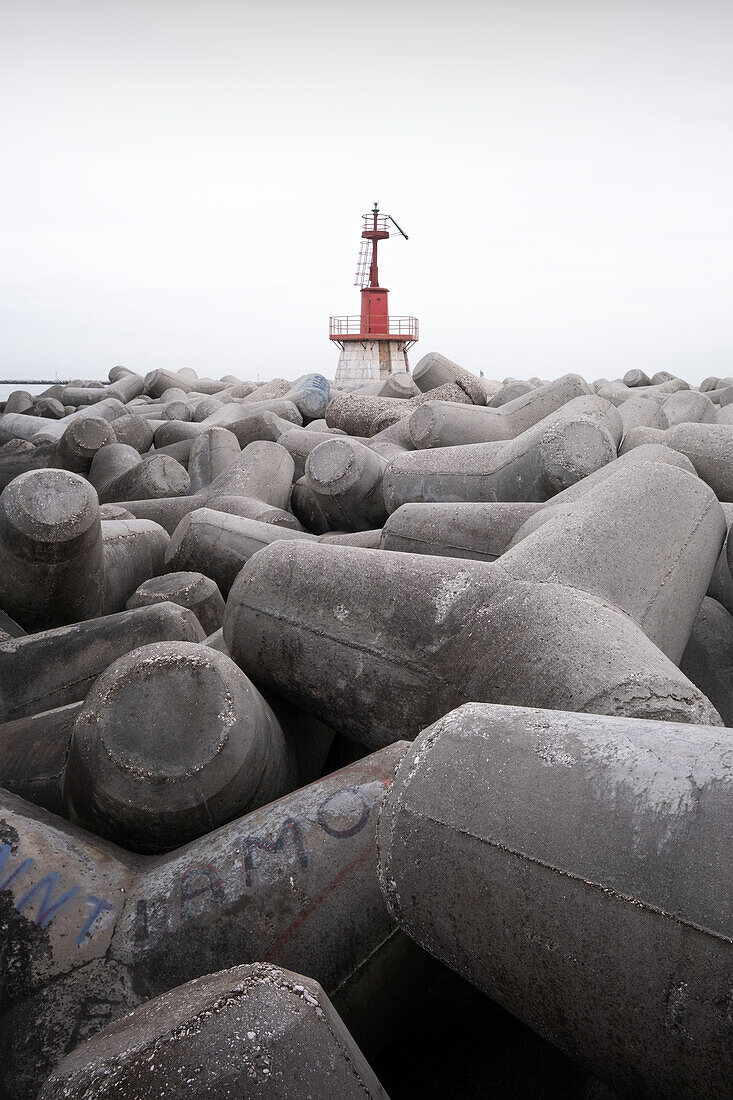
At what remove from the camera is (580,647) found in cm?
164

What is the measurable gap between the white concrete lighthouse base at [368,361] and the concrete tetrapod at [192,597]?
1463 centimetres

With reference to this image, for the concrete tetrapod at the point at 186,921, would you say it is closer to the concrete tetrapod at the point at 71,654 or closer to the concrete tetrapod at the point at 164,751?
the concrete tetrapod at the point at 164,751

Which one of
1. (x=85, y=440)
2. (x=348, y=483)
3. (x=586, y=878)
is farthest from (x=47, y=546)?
(x=85, y=440)

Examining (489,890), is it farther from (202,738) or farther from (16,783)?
(16,783)

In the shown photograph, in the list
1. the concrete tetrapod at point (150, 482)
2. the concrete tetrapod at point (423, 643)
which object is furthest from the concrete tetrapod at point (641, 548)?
the concrete tetrapod at point (150, 482)

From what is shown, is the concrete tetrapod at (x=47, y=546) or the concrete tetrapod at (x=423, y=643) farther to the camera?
the concrete tetrapod at (x=47, y=546)

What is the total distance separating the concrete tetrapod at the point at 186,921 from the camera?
1.38m

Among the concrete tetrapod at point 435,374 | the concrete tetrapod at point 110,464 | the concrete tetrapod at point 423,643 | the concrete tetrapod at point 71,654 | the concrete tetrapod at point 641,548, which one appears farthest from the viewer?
the concrete tetrapod at point 435,374

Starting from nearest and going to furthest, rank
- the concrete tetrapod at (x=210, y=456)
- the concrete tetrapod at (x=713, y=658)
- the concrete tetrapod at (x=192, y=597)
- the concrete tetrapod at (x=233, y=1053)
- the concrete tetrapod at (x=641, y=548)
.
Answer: the concrete tetrapod at (x=233, y=1053), the concrete tetrapod at (x=641, y=548), the concrete tetrapod at (x=713, y=658), the concrete tetrapod at (x=192, y=597), the concrete tetrapod at (x=210, y=456)

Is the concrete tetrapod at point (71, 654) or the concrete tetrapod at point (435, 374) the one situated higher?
the concrete tetrapod at point (435, 374)

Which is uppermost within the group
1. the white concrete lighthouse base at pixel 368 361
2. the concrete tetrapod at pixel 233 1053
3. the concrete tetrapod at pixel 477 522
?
the concrete tetrapod at pixel 477 522

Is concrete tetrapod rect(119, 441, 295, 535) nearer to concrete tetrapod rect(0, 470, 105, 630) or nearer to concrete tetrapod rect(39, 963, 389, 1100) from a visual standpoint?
concrete tetrapod rect(0, 470, 105, 630)

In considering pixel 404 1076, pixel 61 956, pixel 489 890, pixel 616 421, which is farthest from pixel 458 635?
pixel 616 421

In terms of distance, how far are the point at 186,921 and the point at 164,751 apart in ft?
1.19
